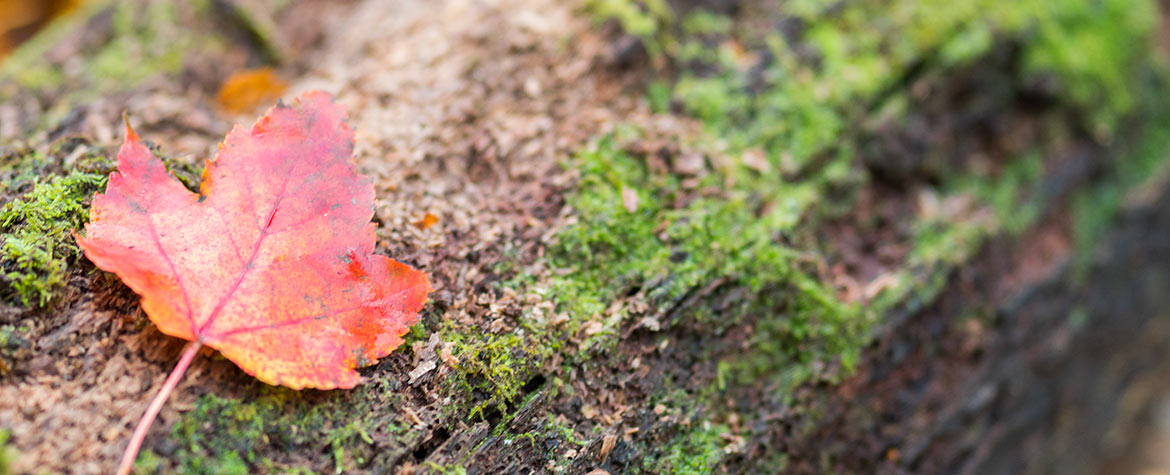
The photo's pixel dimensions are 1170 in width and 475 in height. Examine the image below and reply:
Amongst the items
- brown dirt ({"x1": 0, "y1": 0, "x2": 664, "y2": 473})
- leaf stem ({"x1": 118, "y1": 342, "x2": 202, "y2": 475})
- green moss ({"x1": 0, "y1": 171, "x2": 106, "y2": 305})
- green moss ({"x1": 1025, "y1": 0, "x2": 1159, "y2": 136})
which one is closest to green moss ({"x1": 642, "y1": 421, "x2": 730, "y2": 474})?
brown dirt ({"x1": 0, "y1": 0, "x2": 664, "y2": 473})

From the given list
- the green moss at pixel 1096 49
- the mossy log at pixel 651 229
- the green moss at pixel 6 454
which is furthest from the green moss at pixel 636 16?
the green moss at pixel 6 454

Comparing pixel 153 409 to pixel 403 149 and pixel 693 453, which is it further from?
pixel 693 453

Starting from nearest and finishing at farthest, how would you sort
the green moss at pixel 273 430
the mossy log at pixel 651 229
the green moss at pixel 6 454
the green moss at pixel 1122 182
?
the green moss at pixel 6 454 → the green moss at pixel 273 430 → the mossy log at pixel 651 229 → the green moss at pixel 1122 182

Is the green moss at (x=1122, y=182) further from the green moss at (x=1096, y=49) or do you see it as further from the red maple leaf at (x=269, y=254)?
the red maple leaf at (x=269, y=254)

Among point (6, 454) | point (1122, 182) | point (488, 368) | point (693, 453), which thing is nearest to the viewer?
point (6, 454)

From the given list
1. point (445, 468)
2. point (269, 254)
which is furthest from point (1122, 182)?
point (269, 254)

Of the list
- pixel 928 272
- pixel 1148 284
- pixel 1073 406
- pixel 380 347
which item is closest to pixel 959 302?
pixel 928 272

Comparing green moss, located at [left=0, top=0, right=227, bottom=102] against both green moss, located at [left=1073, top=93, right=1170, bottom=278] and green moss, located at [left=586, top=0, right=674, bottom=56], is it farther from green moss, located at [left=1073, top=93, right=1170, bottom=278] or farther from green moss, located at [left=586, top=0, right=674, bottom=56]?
green moss, located at [left=1073, top=93, right=1170, bottom=278]
